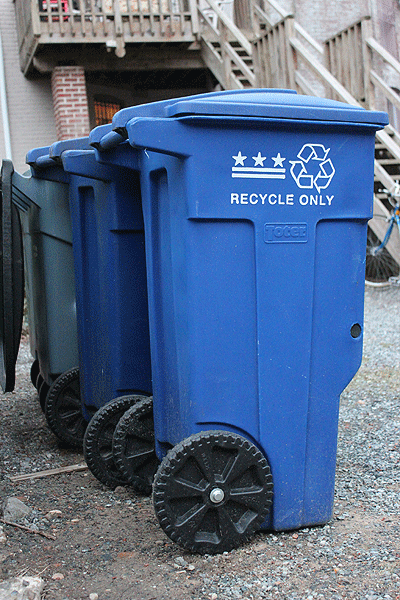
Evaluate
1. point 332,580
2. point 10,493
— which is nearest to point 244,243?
point 332,580

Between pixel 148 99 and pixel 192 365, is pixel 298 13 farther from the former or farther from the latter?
pixel 192 365

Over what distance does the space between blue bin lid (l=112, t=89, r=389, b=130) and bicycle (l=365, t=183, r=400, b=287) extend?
657cm

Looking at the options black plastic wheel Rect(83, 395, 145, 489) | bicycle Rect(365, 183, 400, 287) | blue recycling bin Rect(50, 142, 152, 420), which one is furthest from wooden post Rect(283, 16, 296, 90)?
black plastic wheel Rect(83, 395, 145, 489)

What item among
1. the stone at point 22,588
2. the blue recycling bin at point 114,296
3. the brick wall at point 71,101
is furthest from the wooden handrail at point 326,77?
the stone at point 22,588

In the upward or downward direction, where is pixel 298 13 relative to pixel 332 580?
upward

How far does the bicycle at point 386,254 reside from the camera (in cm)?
882

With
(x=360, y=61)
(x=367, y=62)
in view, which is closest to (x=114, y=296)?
(x=367, y=62)

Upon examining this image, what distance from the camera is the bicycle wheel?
9.54 meters

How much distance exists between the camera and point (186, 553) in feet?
8.14

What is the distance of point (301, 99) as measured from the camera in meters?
2.47

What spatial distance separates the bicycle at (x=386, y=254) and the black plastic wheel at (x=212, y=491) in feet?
22.7

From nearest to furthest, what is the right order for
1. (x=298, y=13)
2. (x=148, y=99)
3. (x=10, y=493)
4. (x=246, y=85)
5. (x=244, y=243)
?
(x=244, y=243) → (x=10, y=493) → (x=246, y=85) → (x=148, y=99) → (x=298, y=13)

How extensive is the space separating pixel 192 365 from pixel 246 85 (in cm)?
946

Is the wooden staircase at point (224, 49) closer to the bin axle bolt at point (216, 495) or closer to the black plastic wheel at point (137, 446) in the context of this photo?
the black plastic wheel at point (137, 446)
